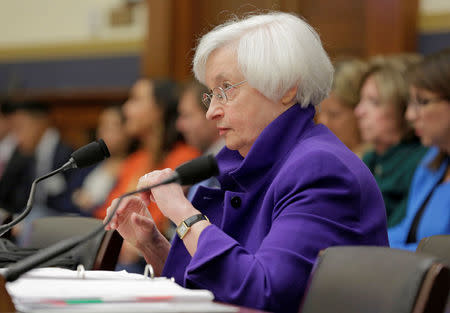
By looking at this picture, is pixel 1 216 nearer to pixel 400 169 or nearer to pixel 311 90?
pixel 311 90

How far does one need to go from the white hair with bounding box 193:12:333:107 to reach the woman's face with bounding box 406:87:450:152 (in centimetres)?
117

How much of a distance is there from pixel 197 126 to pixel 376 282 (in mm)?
3005

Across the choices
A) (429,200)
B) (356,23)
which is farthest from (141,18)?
(429,200)

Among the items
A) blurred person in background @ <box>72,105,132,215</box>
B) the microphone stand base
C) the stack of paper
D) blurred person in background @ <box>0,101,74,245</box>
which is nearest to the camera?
the stack of paper

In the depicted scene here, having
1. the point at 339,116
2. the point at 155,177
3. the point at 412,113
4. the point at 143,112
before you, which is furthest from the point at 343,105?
the point at 155,177

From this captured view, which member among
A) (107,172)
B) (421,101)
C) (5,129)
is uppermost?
(421,101)

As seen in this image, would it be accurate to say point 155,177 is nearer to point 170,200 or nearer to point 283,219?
point 170,200

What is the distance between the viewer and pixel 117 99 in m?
6.45

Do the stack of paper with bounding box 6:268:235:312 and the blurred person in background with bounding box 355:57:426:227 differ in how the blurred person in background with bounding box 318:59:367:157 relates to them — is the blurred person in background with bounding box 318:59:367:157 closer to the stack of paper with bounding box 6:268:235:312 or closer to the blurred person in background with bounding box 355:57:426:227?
the blurred person in background with bounding box 355:57:426:227

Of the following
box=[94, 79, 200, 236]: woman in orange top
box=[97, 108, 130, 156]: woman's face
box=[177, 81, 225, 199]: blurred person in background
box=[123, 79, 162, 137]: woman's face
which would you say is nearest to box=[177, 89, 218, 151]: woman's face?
box=[177, 81, 225, 199]: blurred person in background

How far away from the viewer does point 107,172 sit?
5.07m

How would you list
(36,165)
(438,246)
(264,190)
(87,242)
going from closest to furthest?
(438,246) → (264,190) → (87,242) → (36,165)

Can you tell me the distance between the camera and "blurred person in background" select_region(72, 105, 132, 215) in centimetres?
500

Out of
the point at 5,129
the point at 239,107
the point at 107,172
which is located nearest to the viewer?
the point at 239,107
